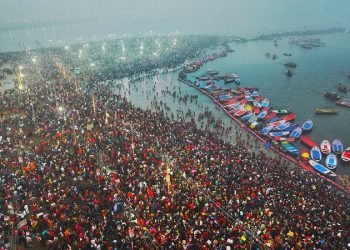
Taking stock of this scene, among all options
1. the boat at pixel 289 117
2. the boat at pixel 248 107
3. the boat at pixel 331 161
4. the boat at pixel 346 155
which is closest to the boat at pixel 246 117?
the boat at pixel 248 107

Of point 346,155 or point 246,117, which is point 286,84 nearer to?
point 246,117

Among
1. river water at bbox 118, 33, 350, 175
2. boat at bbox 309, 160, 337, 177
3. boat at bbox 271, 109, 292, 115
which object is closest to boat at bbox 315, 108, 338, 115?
river water at bbox 118, 33, 350, 175

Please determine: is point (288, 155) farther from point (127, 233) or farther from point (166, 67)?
point (166, 67)

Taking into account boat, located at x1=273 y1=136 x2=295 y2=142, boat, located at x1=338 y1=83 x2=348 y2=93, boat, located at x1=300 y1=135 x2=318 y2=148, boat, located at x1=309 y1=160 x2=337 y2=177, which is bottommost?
boat, located at x1=309 y1=160 x2=337 y2=177

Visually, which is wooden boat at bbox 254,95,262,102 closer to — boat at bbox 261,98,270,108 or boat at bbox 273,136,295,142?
boat at bbox 261,98,270,108

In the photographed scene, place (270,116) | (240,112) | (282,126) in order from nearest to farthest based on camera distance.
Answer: (282,126), (270,116), (240,112)

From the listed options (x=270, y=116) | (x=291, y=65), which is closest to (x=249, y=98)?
(x=270, y=116)
